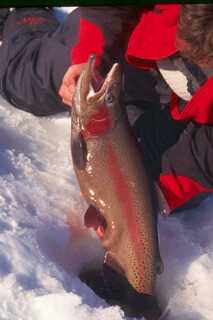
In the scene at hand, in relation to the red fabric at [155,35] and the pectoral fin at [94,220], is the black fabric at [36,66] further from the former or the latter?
the pectoral fin at [94,220]

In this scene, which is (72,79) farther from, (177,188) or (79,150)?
(177,188)

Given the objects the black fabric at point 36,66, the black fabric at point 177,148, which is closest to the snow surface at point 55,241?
the black fabric at point 36,66

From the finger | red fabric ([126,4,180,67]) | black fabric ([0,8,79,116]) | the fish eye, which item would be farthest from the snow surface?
red fabric ([126,4,180,67])

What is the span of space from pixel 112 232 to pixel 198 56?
0.66 meters

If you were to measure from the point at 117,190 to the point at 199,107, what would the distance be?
0.45 metres

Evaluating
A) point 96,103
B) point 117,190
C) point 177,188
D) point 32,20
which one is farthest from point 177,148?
point 32,20

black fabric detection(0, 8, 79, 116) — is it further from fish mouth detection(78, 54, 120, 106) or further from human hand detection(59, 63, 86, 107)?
fish mouth detection(78, 54, 120, 106)

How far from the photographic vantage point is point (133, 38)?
2.24 meters

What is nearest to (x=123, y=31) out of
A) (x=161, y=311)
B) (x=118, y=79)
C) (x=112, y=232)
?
(x=118, y=79)

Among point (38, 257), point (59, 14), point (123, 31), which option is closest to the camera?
point (38, 257)

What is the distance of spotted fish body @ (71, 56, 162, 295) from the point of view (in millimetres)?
2127

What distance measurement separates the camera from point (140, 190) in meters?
2.19

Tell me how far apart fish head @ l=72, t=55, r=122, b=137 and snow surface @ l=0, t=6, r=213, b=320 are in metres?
0.34

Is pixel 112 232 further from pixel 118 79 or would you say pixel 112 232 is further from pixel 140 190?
pixel 118 79
